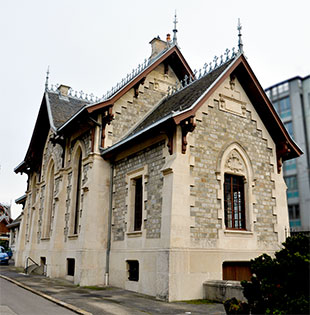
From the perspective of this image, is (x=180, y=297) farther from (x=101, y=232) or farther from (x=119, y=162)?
(x=119, y=162)

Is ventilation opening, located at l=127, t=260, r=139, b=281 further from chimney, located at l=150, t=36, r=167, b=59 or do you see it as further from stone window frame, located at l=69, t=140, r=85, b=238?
chimney, located at l=150, t=36, r=167, b=59

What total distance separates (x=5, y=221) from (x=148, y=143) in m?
56.7

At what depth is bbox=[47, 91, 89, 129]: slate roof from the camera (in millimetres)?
21391

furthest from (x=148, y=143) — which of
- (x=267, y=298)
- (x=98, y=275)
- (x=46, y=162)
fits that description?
(x=46, y=162)

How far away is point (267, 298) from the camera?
6.89 metres

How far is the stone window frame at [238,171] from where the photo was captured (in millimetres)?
13290

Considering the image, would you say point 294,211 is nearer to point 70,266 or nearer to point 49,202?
point 70,266

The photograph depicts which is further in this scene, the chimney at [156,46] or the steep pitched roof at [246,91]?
the chimney at [156,46]

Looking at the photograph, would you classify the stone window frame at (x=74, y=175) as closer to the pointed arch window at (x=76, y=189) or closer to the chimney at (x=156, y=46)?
the pointed arch window at (x=76, y=189)

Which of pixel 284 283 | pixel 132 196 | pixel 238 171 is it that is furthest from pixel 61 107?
pixel 284 283

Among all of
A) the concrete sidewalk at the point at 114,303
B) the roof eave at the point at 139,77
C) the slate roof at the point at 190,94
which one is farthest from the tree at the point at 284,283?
the roof eave at the point at 139,77

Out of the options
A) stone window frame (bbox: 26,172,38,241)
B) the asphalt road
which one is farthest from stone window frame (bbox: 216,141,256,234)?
stone window frame (bbox: 26,172,38,241)

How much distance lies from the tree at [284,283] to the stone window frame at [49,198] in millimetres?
16931

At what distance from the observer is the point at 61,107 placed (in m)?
23.0
